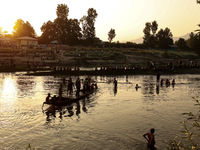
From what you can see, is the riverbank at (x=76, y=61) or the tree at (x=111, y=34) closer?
the riverbank at (x=76, y=61)

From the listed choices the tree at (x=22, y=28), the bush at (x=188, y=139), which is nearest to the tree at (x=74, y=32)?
the tree at (x=22, y=28)

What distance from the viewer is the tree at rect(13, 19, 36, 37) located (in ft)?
406

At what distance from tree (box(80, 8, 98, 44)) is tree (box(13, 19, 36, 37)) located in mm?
32751

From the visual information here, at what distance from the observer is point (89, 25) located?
120 metres

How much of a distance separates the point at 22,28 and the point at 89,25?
132 ft

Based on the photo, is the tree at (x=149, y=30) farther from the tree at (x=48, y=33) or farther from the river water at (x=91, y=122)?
the river water at (x=91, y=122)

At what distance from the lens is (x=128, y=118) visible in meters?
22.5

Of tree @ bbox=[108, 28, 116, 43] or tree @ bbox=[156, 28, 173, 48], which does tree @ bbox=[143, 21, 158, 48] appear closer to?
tree @ bbox=[156, 28, 173, 48]

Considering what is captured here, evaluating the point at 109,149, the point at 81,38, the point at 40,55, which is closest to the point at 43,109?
the point at 109,149

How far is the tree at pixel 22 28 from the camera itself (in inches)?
4872

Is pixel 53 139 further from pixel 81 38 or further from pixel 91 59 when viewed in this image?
pixel 81 38

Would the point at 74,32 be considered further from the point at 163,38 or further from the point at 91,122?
the point at 91,122

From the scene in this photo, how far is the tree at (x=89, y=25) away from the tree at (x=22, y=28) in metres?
32.8

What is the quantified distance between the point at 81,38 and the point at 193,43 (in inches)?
2525
